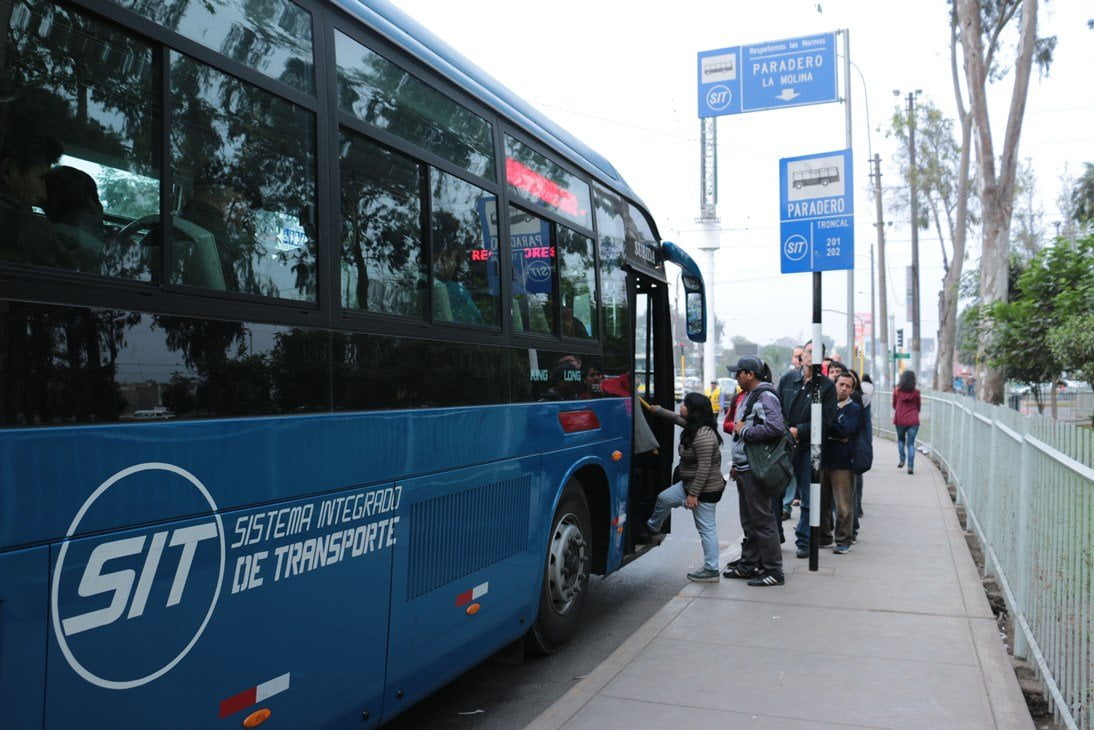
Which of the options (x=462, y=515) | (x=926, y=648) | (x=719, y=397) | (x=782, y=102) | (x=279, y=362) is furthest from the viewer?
(x=719, y=397)

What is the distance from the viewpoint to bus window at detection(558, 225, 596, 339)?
242 inches

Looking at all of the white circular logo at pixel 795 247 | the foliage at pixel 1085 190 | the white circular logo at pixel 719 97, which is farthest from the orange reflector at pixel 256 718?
the foliage at pixel 1085 190

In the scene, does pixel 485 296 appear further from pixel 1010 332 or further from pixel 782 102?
pixel 1010 332

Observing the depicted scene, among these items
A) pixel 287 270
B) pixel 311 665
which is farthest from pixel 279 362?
pixel 311 665

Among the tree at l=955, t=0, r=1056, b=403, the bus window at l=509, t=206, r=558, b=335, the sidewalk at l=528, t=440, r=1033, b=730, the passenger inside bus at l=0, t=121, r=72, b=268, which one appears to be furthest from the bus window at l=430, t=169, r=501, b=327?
the tree at l=955, t=0, r=1056, b=403

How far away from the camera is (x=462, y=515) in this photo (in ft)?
15.2

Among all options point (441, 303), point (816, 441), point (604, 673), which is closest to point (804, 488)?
point (816, 441)

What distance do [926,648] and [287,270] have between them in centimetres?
489

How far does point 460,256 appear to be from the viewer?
15.6ft

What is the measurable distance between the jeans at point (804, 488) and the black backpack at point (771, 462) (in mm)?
1471

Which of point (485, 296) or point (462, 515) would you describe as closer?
point (462, 515)

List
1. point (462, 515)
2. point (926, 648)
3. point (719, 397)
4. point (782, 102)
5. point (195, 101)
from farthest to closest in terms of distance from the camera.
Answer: point (719, 397), point (782, 102), point (926, 648), point (462, 515), point (195, 101)

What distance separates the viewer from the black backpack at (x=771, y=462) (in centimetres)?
788

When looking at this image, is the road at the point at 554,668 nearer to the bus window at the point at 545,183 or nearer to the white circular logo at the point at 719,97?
the bus window at the point at 545,183
